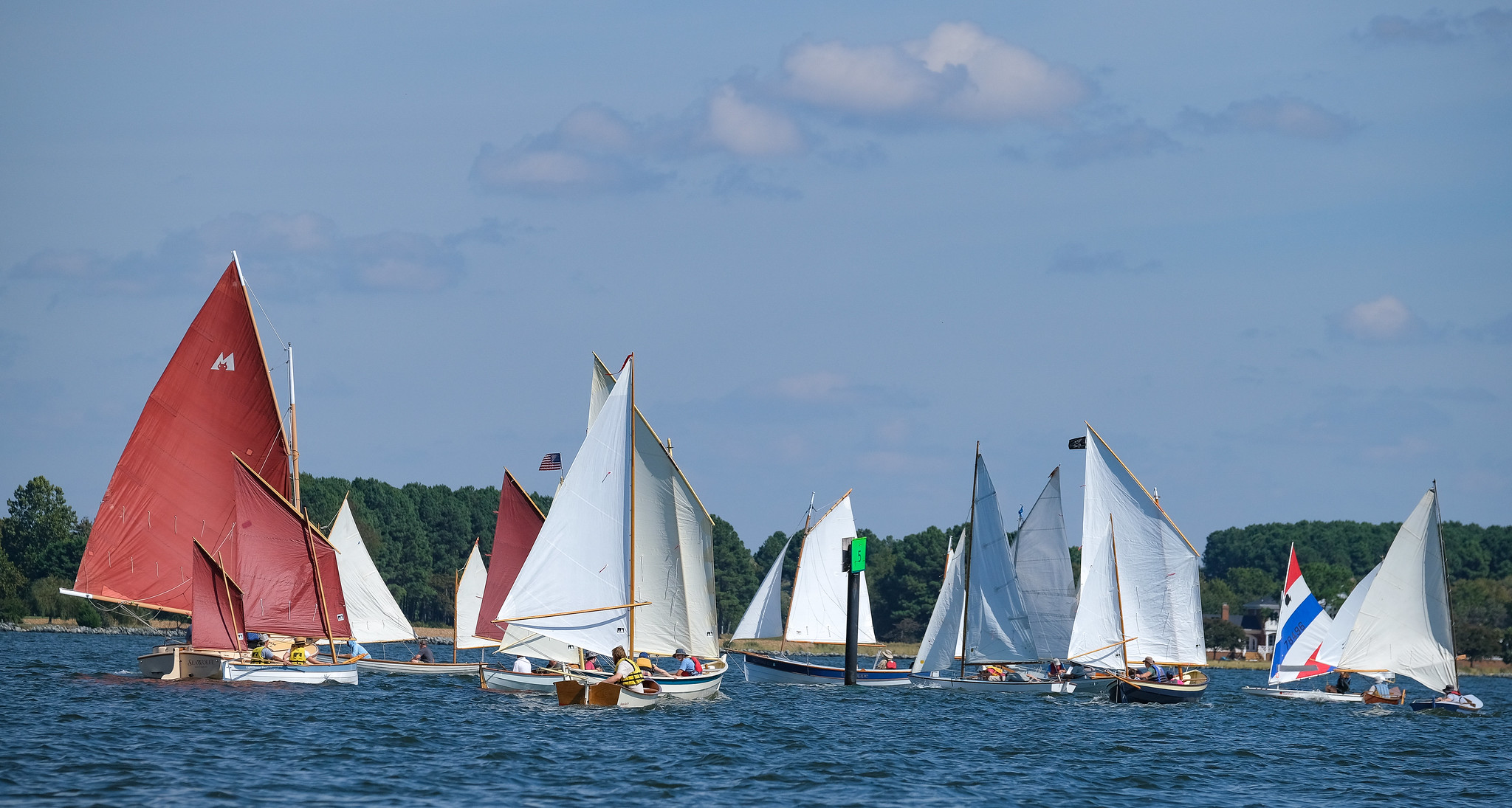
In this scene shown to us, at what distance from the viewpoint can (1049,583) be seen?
70.7m

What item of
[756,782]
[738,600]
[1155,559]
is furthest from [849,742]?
[738,600]

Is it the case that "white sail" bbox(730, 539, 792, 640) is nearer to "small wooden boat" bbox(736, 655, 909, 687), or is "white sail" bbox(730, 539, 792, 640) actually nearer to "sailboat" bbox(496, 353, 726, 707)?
"small wooden boat" bbox(736, 655, 909, 687)

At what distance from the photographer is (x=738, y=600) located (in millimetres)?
193375

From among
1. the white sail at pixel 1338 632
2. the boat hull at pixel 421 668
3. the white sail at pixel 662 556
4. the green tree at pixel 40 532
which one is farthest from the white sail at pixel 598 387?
the green tree at pixel 40 532

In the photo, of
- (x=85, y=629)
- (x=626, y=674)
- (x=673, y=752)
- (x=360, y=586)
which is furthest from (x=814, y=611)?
(x=85, y=629)

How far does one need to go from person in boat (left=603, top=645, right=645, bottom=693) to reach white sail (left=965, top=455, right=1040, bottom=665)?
2697 cm

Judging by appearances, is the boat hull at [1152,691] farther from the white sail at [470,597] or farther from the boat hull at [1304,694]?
the white sail at [470,597]

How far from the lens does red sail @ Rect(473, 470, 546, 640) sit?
61.7 metres

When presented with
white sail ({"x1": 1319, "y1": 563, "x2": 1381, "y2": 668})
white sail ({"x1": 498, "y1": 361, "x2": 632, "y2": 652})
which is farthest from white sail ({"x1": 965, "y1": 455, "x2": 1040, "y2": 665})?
white sail ({"x1": 498, "y1": 361, "x2": 632, "y2": 652})

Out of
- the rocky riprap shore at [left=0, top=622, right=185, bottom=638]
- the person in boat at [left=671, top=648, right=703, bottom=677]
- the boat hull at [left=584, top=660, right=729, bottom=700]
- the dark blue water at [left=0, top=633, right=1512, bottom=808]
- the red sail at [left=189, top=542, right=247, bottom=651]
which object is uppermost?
the red sail at [left=189, top=542, right=247, bottom=651]

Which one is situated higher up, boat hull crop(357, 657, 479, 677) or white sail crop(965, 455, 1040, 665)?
white sail crop(965, 455, 1040, 665)

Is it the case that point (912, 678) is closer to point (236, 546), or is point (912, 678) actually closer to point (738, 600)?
point (236, 546)

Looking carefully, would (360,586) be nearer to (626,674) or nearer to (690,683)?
(690,683)

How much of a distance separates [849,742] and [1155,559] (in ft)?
86.4
